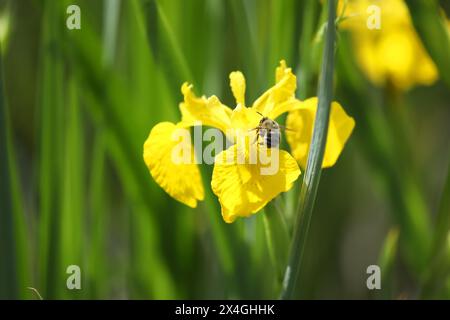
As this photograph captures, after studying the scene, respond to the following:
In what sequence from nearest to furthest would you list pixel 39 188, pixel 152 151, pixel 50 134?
pixel 152 151, pixel 50 134, pixel 39 188

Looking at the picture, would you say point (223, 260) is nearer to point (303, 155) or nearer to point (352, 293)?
point (303, 155)

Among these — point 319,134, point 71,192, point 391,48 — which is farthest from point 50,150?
point 391,48

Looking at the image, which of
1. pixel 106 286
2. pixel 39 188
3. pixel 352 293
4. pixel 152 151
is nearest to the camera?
pixel 152 151

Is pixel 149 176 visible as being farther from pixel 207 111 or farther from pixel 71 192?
pixel 207 111

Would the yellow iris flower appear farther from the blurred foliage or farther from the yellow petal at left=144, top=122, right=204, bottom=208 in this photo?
the blurred foliage

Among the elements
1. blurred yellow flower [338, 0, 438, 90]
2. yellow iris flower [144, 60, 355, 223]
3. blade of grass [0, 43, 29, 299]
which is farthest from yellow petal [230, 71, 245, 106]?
blurred yellow flower [338, 0, 438, 90]
